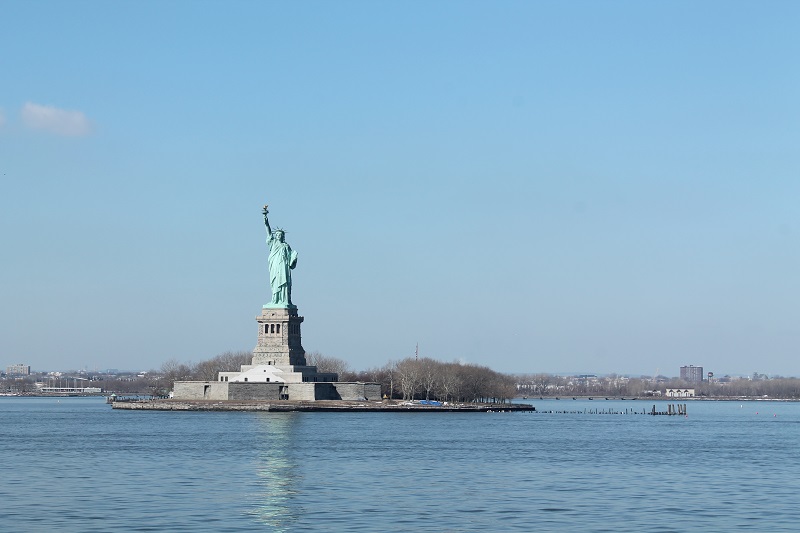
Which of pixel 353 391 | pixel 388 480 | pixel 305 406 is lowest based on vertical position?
pixel 388 480

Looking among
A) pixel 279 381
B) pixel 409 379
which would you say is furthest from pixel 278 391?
pixel 409 379

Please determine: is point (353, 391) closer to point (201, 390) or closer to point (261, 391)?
point (261, 391)

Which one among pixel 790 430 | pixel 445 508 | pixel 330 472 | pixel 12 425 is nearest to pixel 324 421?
pixel 12 425

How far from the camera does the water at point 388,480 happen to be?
98.8 ft

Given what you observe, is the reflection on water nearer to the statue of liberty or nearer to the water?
the water

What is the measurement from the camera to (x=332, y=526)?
29141 mm

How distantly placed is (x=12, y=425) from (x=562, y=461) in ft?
140

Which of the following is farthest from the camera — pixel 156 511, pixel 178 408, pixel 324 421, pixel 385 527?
pixel 178 408

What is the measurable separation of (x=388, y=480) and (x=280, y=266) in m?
58.1

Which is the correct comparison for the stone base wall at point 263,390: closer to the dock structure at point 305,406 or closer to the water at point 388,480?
the dock structure at point 305,406

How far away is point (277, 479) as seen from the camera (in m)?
39.2

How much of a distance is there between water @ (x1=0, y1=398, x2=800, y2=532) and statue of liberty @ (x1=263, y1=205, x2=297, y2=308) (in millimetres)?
27204

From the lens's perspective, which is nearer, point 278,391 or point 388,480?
point 388,480

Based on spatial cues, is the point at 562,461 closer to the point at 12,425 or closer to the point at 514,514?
the point at 514,514
